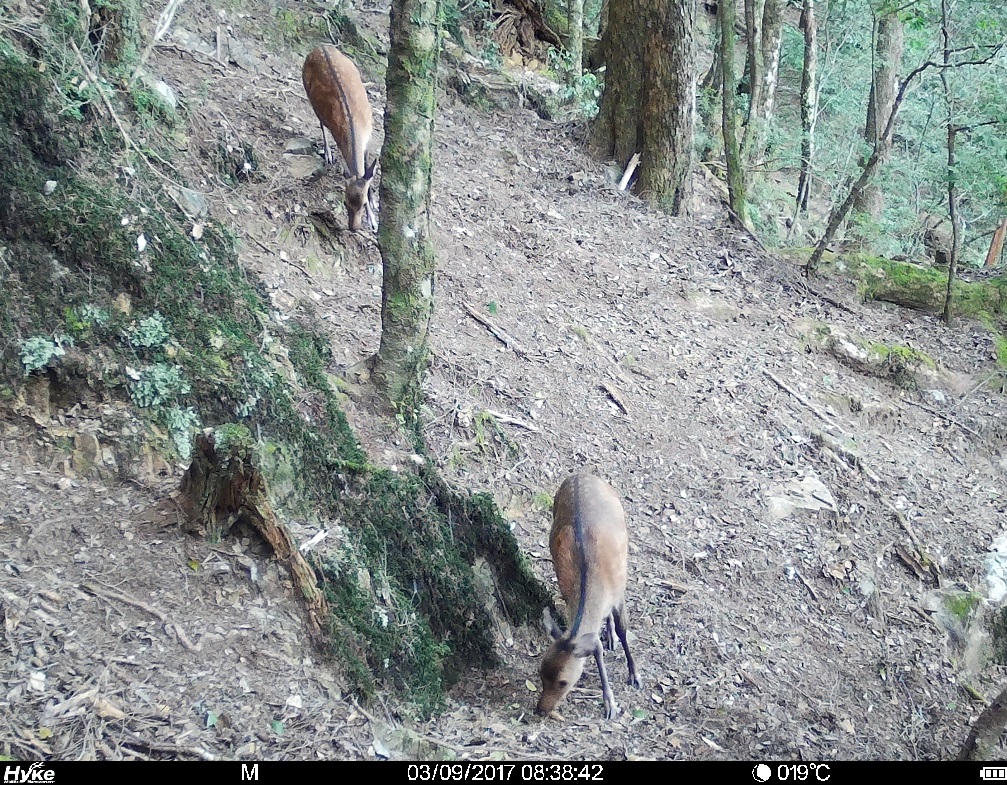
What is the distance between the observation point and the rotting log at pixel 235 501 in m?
4.13

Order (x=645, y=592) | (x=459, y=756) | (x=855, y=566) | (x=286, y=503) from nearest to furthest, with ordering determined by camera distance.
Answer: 1. (x=459, y=756)
2. (x=286, y=503)
3. (x=645, y=592)
4. (x=855, y=566)

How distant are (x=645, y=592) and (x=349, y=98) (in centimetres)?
502

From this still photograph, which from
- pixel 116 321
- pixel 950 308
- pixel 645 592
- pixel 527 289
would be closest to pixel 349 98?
pixel 527 289

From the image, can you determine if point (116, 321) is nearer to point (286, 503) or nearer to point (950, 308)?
point (286, 503)

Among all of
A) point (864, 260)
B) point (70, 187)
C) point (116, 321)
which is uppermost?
point (864, 260)

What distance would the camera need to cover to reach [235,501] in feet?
14.0

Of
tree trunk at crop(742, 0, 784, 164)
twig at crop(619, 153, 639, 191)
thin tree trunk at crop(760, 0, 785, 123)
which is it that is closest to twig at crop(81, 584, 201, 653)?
twig at crop(619, 153, 639, 191)

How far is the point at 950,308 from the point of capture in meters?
10.0

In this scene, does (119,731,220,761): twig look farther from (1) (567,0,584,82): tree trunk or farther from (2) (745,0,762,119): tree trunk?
(2) (745,0,762,119): tree trunk

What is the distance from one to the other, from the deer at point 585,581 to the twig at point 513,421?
1.01 meters

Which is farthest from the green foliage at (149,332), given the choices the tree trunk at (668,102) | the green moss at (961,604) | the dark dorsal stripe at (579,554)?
the tree trunk at (668,102)
